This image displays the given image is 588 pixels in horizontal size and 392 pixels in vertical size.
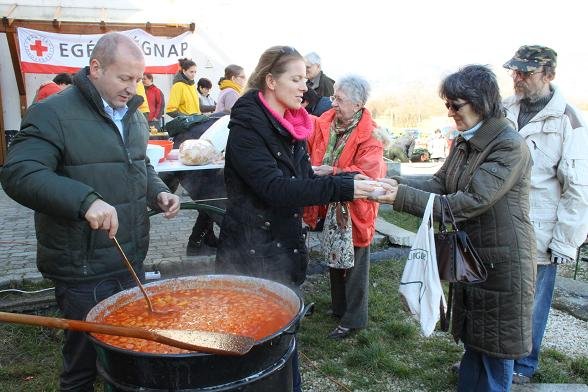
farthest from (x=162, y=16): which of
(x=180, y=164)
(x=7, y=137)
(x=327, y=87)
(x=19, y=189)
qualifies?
(x=19, y=189)

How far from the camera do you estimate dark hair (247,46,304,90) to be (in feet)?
9.36

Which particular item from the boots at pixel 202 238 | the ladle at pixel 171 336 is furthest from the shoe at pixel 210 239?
the ladle at pixel 171 336

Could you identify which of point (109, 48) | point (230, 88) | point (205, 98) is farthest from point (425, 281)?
point (205, 98)

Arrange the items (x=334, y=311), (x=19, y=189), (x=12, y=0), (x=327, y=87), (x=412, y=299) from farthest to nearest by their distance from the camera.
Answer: (x=12, y=0) < (x=327, y=87) < (x=334, y=311) < (x=412, y=299) < (x=19, y=189)

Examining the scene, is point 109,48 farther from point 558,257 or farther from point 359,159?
point 558,257

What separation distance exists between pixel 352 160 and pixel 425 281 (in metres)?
1.55

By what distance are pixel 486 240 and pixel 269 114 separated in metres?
1.41

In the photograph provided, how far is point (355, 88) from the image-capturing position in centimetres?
398

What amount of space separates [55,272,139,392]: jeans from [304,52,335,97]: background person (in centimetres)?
379

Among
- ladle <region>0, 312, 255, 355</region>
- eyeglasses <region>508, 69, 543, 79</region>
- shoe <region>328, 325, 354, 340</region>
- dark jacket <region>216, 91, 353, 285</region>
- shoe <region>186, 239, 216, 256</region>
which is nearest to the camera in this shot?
ladle <region>0, 312, 255, 355</region>

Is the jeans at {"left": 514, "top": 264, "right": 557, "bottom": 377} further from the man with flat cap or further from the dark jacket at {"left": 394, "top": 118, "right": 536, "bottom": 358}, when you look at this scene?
the dark jacket at {"left": 394, "top": 118, "right": 536, "bottom": 358}

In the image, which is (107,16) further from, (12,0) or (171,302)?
(171,302)

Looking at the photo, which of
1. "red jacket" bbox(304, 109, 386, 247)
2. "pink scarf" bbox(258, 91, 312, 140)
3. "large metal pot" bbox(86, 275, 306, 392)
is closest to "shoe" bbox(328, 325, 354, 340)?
"red jacket" bbox(304, 109, 386, 247)

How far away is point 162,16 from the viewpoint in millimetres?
11602
